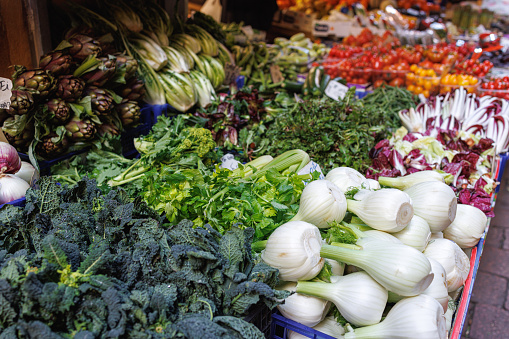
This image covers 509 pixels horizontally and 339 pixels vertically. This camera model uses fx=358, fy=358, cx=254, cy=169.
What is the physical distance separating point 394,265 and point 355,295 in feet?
0.62

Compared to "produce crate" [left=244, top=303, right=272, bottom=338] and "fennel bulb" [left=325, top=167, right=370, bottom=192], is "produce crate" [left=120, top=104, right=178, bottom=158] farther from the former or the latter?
"produce crate" [left=244, top=303, right=272, bottom=338]

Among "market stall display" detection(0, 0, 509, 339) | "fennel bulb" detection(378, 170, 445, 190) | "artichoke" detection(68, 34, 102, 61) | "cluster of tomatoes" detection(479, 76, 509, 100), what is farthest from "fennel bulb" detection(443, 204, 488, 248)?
"cluster of tomatoes" detection(479, 76, 509, 100)

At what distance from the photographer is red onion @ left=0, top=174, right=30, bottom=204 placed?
1.83m

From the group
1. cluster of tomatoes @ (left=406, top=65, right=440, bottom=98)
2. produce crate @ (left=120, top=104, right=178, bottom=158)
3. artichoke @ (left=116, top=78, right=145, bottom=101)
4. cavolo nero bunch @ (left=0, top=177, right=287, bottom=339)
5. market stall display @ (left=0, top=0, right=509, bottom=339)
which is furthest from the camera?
cluster of tomatoes @ (left=406, top=65, right=440, bottom=98)

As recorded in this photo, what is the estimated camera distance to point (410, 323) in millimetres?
1301

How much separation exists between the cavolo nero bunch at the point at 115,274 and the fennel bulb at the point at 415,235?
71cm

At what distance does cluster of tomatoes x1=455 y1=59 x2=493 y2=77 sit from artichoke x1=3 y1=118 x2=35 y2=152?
215 inches

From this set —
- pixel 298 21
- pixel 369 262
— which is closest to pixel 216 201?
pixel 369 262

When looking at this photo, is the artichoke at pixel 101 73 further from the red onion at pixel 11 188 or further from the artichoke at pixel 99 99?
the red onion at pixel 11 188

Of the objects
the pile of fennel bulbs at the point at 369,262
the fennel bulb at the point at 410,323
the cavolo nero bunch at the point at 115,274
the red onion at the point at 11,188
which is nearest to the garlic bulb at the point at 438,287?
the pile of fennel bulbs at the point at 369,262

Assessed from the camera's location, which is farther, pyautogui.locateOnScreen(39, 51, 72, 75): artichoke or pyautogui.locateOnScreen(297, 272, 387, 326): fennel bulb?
pyautogui.locateOnScreen(39, 51, 72, 75): artichoke

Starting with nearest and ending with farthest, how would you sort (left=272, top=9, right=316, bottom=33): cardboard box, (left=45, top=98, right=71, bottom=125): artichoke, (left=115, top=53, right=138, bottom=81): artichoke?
(left=45, top=98, right=71, bottom=125): artichoke < (left=115, top=53, right=138, bottom=81): artichoke < (left=272, top=9, right=316, bottom=33): cardboard box

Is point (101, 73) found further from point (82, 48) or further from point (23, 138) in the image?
point (23, 138)

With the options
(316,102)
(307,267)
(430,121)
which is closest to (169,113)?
(316,102)
